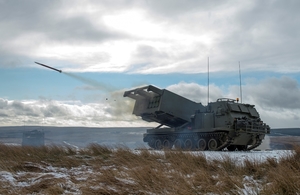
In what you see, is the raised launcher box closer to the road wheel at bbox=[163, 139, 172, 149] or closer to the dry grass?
the road wheel at bbox=[163, 139, 172, 149]

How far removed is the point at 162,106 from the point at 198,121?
2311 millimetres

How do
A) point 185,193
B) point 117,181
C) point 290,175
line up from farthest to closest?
point 117,181
point 290,175
point 185,193

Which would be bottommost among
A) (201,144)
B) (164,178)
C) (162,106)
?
(164,178)

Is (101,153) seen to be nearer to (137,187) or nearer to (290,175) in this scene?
(137,187)

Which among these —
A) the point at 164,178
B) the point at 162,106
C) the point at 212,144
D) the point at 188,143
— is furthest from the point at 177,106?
the point at 164,178

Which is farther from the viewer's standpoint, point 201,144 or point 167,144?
point 167,144

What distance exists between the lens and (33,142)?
32250mm

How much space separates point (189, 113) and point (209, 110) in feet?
4.70

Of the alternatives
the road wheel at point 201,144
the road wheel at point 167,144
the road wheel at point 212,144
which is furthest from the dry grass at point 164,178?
the road wheel at point 167,144

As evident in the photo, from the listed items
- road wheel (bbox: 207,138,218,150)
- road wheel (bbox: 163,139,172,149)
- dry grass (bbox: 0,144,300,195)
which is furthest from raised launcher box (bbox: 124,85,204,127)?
dry grass (bbox: 0,144,300,195)

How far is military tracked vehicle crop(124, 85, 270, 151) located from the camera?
19.1m

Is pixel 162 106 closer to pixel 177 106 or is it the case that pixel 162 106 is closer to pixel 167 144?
pixel 177 106

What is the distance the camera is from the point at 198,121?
68.1ft

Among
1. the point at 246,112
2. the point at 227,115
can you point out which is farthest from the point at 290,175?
the point at 246,112
